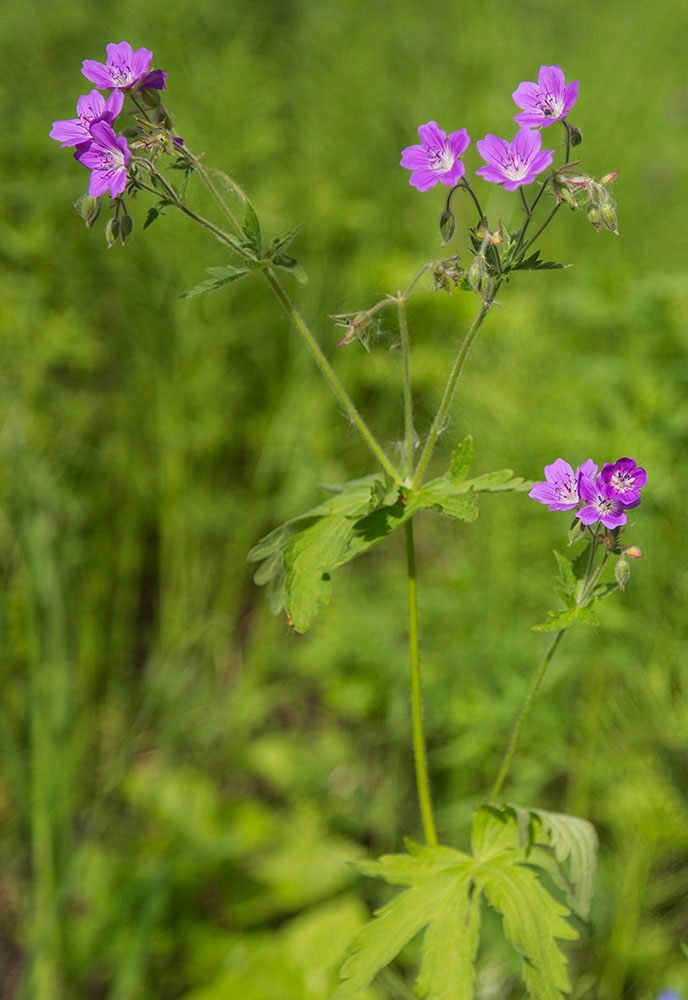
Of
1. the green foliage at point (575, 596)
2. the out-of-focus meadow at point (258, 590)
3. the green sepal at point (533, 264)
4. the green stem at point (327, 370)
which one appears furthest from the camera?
the out-of-focus meadow at point (258, 590)

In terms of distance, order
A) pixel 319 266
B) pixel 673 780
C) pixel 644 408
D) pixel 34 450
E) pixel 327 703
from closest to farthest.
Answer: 1. pixel 673 780
2. pixel 644 408
3. pixel 34 450
4. pixel 327 703
5. pixel 319 266

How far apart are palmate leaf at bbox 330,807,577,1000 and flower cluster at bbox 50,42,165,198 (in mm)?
1150

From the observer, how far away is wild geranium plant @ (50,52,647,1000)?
3.97 ft

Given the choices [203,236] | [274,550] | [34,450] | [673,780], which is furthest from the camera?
[203,236]

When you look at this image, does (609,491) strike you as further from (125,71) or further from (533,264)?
(125,71)

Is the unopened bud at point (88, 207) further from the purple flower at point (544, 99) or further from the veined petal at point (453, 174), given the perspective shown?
the purple flower at point (544, 99)

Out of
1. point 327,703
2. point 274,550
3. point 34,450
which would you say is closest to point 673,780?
point 327,703

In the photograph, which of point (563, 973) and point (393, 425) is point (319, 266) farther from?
→ point (563, 973)

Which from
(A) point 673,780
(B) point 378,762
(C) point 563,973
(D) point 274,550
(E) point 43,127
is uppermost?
(E) point 43,127

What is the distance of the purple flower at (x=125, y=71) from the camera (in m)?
1.23

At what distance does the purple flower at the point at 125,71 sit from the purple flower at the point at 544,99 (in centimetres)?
53

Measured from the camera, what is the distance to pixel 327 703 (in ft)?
9.90

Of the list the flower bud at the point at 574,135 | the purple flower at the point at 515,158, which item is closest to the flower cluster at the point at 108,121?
the purple flower at the point at 515,158

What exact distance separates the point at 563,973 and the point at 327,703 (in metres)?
1.75
